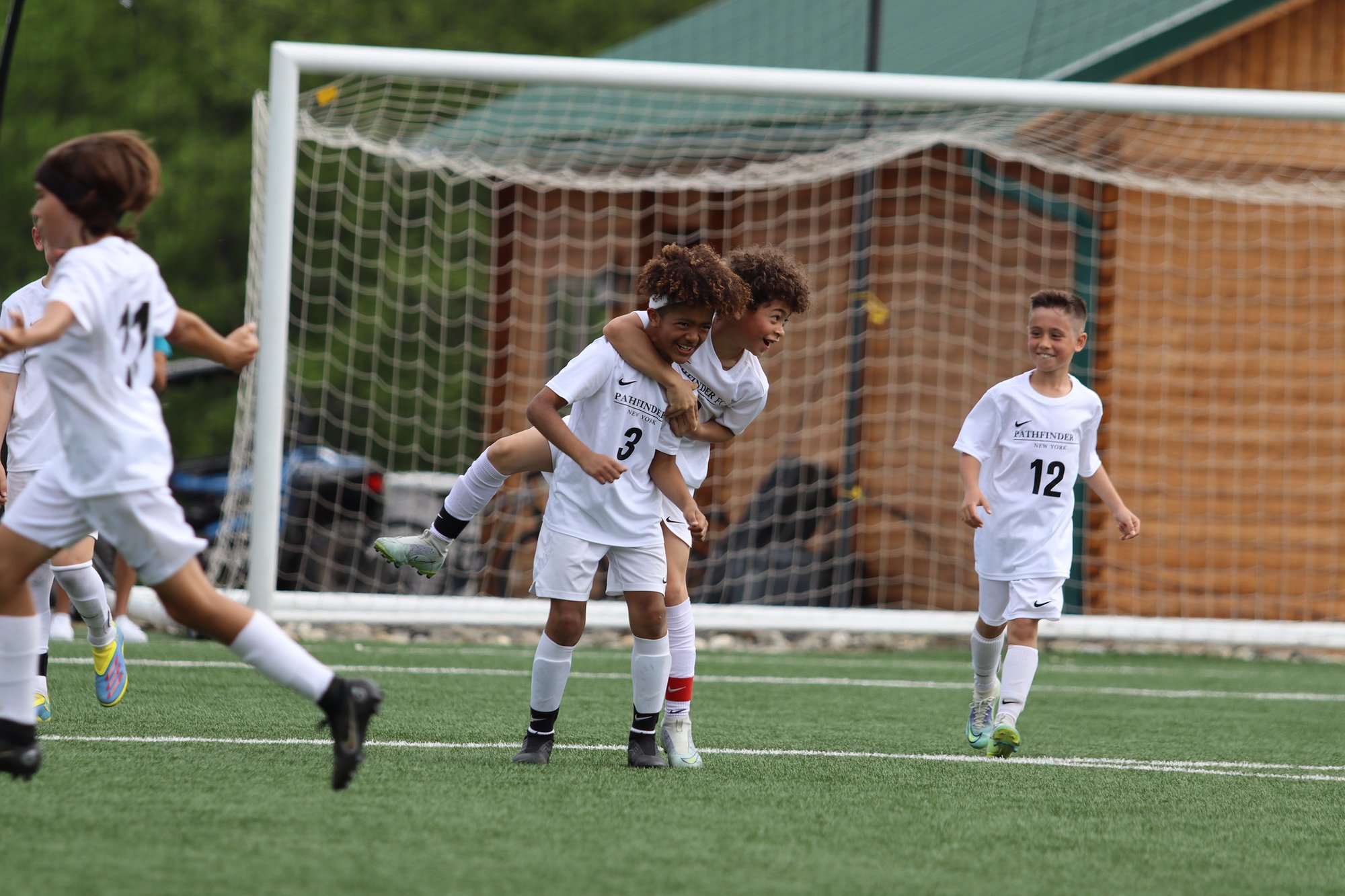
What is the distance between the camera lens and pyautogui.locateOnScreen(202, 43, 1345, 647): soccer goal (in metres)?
9.80

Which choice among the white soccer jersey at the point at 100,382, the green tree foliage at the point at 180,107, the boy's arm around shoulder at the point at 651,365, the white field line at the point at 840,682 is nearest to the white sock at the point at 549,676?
the boy's arm around shoulder at the point at 651,365

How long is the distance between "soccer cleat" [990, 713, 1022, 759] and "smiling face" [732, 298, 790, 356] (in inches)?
58.3

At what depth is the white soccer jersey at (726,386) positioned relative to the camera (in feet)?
15.6

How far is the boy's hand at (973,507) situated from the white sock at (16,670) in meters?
2.95

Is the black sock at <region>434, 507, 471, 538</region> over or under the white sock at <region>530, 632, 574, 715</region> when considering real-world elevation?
over

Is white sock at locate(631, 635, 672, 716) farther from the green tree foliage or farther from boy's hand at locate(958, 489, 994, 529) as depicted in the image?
the green tree foliage

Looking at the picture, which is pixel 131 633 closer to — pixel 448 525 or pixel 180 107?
pixel 448 525

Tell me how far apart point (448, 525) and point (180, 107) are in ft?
82.6

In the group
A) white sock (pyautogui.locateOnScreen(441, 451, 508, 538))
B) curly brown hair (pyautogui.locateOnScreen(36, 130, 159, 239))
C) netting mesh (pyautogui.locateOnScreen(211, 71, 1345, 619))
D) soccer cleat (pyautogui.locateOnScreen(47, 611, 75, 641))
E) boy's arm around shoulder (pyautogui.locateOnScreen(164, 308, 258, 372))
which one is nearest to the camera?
curly brown hair (pyautogui.locateOnScreen(36, 130, 159, 239))

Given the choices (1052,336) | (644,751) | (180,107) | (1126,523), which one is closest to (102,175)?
(644,751)

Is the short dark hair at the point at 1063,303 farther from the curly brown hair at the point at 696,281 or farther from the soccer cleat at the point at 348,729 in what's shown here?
the soccer cleat at the point at 348,729

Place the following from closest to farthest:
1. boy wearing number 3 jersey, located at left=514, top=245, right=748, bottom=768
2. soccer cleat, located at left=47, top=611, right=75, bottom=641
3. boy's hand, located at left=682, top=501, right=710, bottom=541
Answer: boy wearing number 3 jersey, located at left=514, top=245, right=748, bottom=768 → boy's hand, located at left=682, top=501, right=710, bottom=541 → soccer cleat, located at left=47, top=611, right=75, bottom=641

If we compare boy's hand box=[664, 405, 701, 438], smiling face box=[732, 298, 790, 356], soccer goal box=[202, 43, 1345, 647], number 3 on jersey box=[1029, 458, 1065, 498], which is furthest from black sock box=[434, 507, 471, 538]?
soccer goal box=[202, 43, 1345, 647]

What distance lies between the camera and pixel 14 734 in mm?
3436
